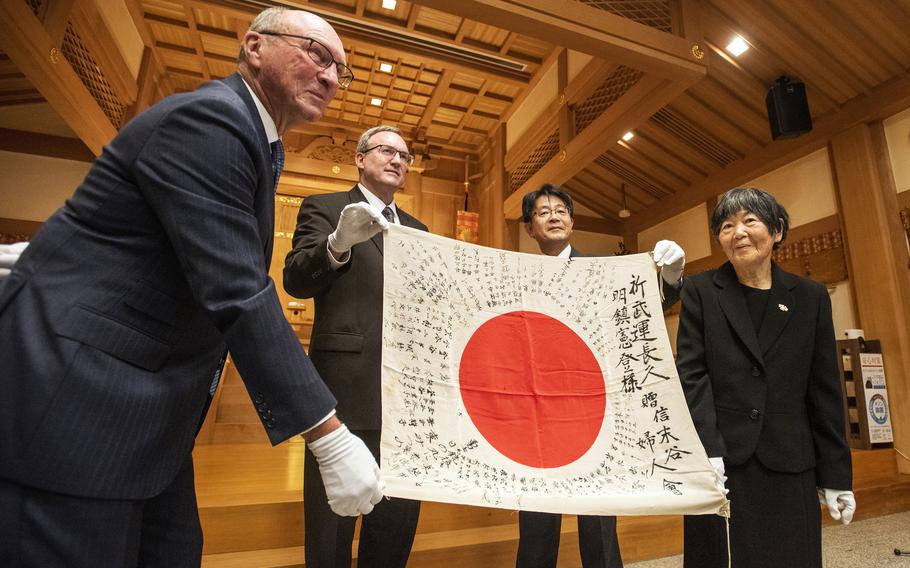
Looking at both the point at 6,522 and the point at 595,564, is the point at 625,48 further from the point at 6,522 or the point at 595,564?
the point at 6,522

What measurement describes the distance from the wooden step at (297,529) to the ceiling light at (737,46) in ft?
12.9

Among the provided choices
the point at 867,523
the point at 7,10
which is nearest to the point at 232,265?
the point at 7,10

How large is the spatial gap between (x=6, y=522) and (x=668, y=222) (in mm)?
7383

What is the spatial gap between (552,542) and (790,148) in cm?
513

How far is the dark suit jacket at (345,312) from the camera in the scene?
4.75 feet

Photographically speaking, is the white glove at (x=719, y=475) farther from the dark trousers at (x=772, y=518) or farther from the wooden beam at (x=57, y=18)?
the wooden beam at (x=57, y=18)

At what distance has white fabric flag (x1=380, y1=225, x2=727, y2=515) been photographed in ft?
4.13


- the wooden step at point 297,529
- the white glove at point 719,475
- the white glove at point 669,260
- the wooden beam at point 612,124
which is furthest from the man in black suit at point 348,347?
the wooden beam at point 612,124

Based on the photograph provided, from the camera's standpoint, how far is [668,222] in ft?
22.7

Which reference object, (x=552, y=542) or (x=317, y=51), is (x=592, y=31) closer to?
(x=317, y=51)

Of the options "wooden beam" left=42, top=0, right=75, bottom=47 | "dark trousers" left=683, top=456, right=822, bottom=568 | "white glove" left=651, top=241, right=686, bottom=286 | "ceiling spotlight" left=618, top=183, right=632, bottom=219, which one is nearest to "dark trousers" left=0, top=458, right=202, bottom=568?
"dark trousers" left=683, top=456, right=822, bottom=568

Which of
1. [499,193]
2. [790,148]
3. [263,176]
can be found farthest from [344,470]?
[499,193]

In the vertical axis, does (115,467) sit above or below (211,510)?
above

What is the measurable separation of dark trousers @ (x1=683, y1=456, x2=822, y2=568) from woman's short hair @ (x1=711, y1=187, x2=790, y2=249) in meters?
0.73
